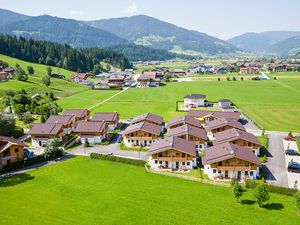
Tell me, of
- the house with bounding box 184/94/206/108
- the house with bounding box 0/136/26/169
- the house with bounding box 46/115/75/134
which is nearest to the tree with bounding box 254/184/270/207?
the house with bounding box 0/136/26/169

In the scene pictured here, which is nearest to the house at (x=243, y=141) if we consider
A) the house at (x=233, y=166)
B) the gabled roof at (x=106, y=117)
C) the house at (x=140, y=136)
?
the house at (x=233, y=166)

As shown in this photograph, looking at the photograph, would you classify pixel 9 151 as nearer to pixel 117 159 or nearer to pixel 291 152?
pixel 117 159

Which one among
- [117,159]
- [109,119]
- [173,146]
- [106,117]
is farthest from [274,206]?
[106,117]

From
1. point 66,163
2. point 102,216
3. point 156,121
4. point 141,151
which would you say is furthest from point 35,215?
point 156,121

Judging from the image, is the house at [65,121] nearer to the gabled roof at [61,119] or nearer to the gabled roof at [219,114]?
the gabled roof at [61,119]

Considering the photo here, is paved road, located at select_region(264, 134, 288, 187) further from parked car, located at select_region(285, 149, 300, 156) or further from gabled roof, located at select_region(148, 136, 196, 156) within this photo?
gabled roof, located at select_region(148, 136, 196, 156)
